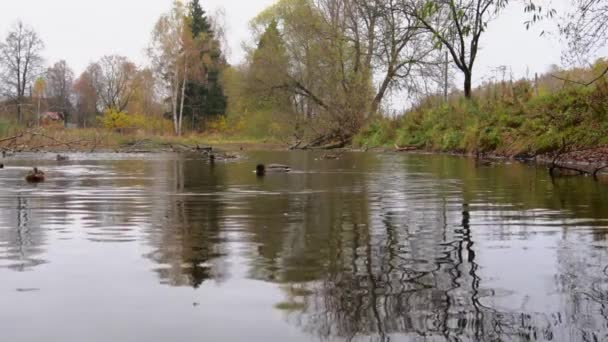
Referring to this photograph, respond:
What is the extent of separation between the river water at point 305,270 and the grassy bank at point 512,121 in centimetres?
937

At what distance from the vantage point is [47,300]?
148 inches

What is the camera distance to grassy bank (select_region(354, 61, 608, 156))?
17641mm

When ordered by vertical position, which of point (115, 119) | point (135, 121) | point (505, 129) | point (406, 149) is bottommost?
point (406, 149)

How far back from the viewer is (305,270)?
14.7 feet

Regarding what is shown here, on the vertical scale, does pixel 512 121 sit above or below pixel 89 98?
below

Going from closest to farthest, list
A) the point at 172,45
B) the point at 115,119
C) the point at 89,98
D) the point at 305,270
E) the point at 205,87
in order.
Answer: the point at 305,270
the point at 172,45
the point at 205,87
the point at 115,119
the point at 89,98

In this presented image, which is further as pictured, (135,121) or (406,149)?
(135,121)

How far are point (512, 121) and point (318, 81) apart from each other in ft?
78.8

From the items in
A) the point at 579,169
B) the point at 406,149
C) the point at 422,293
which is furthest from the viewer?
the point at 406,149

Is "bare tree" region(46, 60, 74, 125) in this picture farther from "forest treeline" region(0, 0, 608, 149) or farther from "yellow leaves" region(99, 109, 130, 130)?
"yellow leaves" region(99, 109, 130, 130)

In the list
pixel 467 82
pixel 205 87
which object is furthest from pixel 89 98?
pixel 467 82

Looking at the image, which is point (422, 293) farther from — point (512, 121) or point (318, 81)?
point (318, 81)

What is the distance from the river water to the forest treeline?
2.38 meters

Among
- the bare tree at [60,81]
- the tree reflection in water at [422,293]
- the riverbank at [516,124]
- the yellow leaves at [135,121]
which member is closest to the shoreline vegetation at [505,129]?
the riverbank at [516,124]
